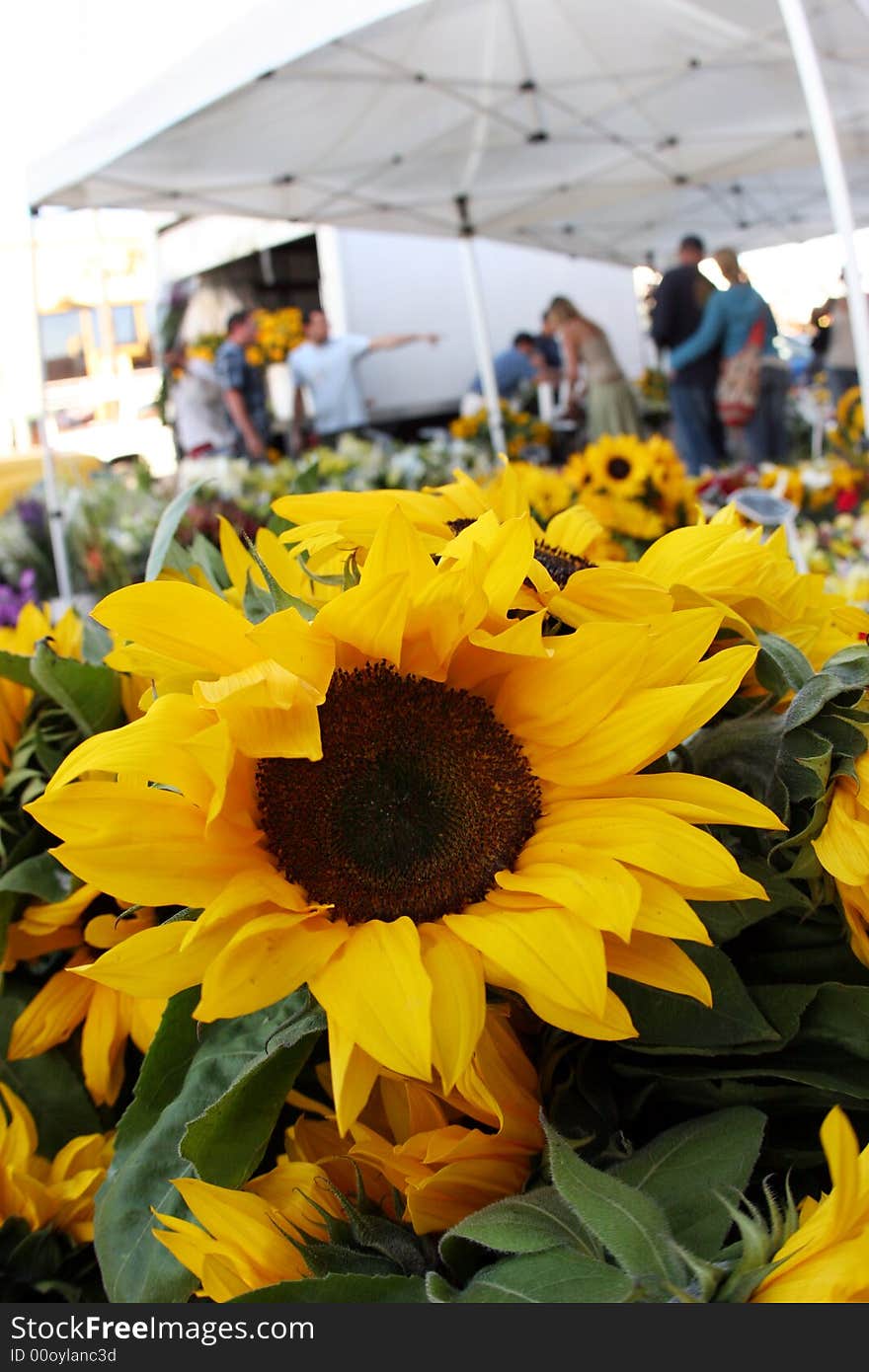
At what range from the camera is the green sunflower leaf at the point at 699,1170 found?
1.00 feet

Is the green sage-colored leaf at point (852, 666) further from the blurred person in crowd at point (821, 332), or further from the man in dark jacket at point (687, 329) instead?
the blurred person in crowd at point (821, 332)

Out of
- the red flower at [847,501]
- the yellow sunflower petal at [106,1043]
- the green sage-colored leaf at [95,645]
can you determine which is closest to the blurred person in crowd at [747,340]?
the red flower at [847,501]

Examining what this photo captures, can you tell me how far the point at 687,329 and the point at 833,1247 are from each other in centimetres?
465

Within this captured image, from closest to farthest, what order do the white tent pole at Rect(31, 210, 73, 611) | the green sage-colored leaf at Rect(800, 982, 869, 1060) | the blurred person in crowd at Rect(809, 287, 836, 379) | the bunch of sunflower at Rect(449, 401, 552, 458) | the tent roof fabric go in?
the green sage-colored leaf at Rect(800, 982, 869, 1060) → the tent roof fabric → the white tent pole at Rect(31, 210, 73, 611) → the bunch of sunflower at Rect(449, 401, 552, 458) → the blurred person in crowd at Rect(809, 287, 836, 379)

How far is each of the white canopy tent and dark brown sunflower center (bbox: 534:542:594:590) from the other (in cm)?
198

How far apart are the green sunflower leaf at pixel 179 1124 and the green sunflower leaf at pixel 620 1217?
0.28ft

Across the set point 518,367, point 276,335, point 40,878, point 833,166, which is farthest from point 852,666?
point 518,367

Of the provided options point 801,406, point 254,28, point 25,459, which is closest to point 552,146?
point 801,406

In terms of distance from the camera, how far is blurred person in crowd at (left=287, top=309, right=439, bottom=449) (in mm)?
5285

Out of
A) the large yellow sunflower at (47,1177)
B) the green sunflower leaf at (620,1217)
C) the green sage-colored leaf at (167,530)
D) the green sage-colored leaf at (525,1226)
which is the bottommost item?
the large yellow sunflower at (47,1177)

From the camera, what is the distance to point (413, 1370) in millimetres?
262

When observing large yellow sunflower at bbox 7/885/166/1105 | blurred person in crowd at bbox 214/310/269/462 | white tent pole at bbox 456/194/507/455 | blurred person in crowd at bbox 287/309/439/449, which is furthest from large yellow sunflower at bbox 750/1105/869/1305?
blurred person in crowd at bbox 287/309/439/449

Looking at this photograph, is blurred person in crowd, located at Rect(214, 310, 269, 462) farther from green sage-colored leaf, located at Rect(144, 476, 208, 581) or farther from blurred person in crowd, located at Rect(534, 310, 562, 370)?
green sage-colored leaf, located at Rect(144, 476, 208, 581)

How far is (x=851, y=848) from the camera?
327mm
